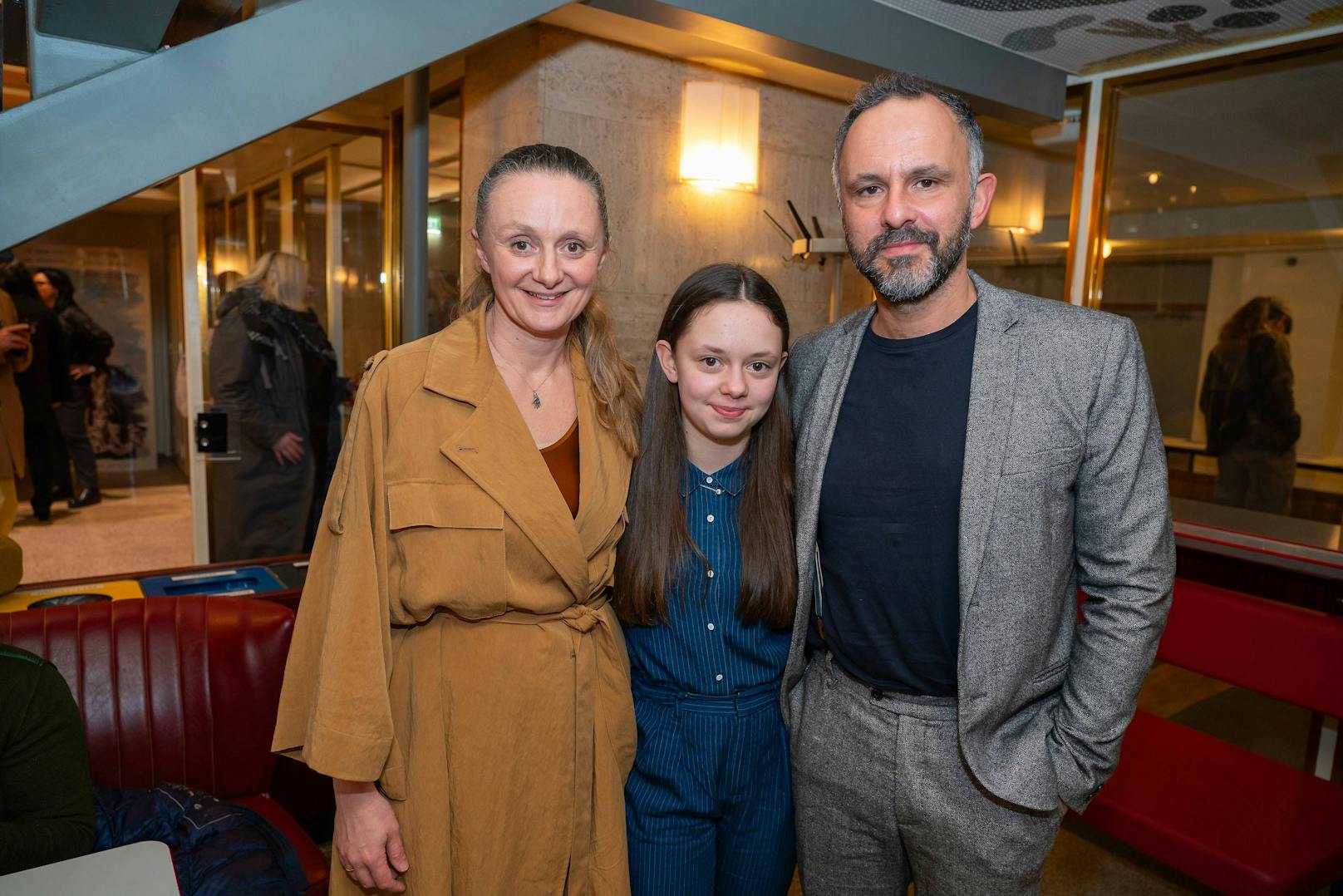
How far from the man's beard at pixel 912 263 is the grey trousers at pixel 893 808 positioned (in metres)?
0.70

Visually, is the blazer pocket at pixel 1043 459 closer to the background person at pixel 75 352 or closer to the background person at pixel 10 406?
the background person at pixel 10 406

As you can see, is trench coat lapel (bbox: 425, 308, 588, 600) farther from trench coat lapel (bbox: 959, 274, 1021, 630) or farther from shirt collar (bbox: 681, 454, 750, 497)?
trench coat lapel (bbox: 959, 274, 1021, 630)

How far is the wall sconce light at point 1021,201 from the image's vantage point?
5027 mm

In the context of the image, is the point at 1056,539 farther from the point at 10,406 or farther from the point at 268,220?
the point at 10,406

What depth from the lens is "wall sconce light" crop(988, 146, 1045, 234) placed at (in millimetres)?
5027

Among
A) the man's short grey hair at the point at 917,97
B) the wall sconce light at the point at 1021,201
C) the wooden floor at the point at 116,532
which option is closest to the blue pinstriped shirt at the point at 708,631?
the man's short grey hair at the point at 917,97

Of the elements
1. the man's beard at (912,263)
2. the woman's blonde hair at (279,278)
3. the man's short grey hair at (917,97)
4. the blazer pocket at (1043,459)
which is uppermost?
the man's short grey hair at (917,97)

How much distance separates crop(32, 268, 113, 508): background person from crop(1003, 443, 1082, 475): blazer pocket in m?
5.44

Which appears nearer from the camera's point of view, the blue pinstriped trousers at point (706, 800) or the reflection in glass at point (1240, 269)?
the blue pinstriped trousers at point (706, 800)

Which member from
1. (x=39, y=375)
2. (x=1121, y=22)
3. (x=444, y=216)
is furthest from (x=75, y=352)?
(x=1121, y=22)

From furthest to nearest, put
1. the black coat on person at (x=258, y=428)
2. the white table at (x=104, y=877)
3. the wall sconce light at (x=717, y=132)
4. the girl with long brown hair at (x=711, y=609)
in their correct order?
the black coat on person at (x=258, y=428), the wall sconce light at (x=717, y=132), the girl with long brown hair at (x=711, y=609), the white table at (x=104, y=877)

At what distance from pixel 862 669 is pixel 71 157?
5.61 feet

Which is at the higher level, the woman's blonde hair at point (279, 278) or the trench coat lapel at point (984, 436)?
the woman's blonde hair at point (279, 278)

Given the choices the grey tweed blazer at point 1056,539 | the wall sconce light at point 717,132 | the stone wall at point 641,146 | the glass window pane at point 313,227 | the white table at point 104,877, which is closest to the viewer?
the white table at point 104,877
